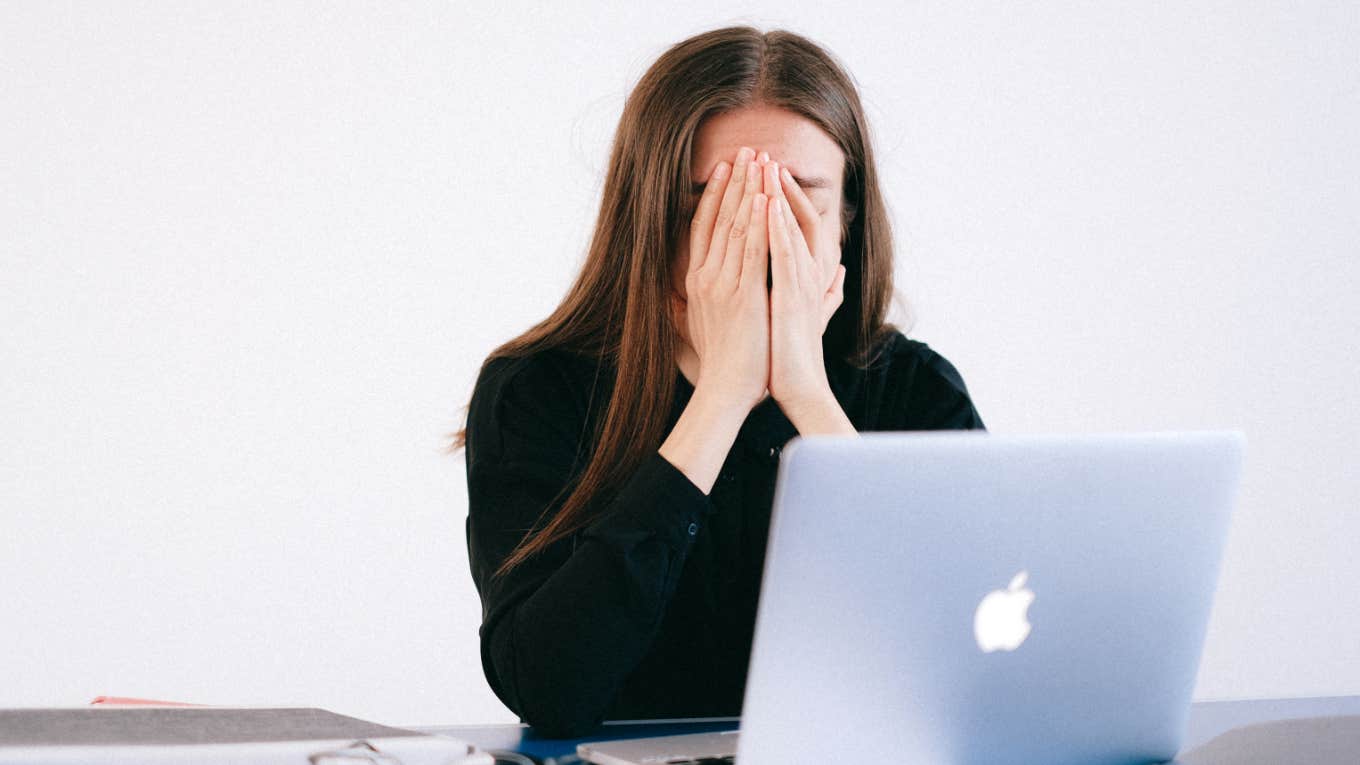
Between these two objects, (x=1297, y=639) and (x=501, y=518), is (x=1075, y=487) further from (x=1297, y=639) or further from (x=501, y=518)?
(x=1297, y=639)

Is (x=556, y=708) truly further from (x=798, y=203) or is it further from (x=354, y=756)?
(x=798, y=203)

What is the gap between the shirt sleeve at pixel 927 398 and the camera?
5.20 ft

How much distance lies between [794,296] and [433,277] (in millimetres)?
1746

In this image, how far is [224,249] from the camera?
9.32 ft

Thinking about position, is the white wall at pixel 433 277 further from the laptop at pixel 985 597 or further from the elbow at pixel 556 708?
the laptop at pixel 985 597

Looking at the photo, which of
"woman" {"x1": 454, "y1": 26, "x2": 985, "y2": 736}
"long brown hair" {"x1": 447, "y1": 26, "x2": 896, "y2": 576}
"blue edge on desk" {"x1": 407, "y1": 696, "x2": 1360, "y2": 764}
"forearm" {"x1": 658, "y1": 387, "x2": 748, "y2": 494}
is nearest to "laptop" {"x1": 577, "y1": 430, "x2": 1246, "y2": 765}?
"blue edge on desk" {"x1": 407, "y1": 696, "x2": 1360, "y2": 764}

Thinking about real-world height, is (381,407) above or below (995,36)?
below

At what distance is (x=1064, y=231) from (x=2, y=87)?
96.0 inches

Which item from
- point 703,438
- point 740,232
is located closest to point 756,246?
point 740,232

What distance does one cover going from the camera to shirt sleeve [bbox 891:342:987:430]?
1.58 meters

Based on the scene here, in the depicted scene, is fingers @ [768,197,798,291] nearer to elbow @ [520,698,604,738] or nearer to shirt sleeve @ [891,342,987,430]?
shirt sleeve @ [891,342,987,430]

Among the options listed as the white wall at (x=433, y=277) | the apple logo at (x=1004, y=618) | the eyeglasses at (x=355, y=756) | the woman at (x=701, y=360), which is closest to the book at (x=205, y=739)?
the eyeglasses at (x=355, y=756)

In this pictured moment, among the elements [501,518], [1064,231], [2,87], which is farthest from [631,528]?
[1064,231]

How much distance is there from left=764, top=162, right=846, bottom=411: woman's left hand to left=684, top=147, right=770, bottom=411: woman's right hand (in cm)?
1
